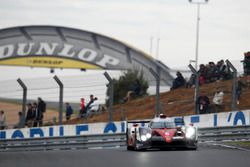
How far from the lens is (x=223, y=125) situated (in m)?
24.3

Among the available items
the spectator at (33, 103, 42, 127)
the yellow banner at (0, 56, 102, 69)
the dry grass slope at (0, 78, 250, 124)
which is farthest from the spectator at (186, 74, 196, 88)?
the yellow banner at (0, 56, 102, 69)

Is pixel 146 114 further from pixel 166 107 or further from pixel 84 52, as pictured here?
pixel 84 52

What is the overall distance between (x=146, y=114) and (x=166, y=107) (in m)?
0.71

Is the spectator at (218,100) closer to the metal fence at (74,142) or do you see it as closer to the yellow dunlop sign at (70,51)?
the metal fence at (74,142)

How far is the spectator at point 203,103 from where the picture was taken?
960 inches

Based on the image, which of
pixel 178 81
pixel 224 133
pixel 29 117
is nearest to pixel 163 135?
pixel 224 133

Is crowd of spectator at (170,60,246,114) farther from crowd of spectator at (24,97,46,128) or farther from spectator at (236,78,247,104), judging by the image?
crowd of spectator at (24,97,46,128)

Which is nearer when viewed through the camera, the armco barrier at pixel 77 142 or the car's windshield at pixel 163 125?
the car's windshield at pixel 163 125

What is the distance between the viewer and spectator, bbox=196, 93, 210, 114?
24375 millimetres

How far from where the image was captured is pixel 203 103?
24.6 metres

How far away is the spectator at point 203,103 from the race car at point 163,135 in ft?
8.46

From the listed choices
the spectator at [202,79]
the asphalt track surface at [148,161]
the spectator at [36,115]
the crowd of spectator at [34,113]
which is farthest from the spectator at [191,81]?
the asphalt track surface at [148,161]

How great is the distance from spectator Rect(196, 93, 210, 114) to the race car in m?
2.58

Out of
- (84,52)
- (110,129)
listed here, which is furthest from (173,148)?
(84,52)
